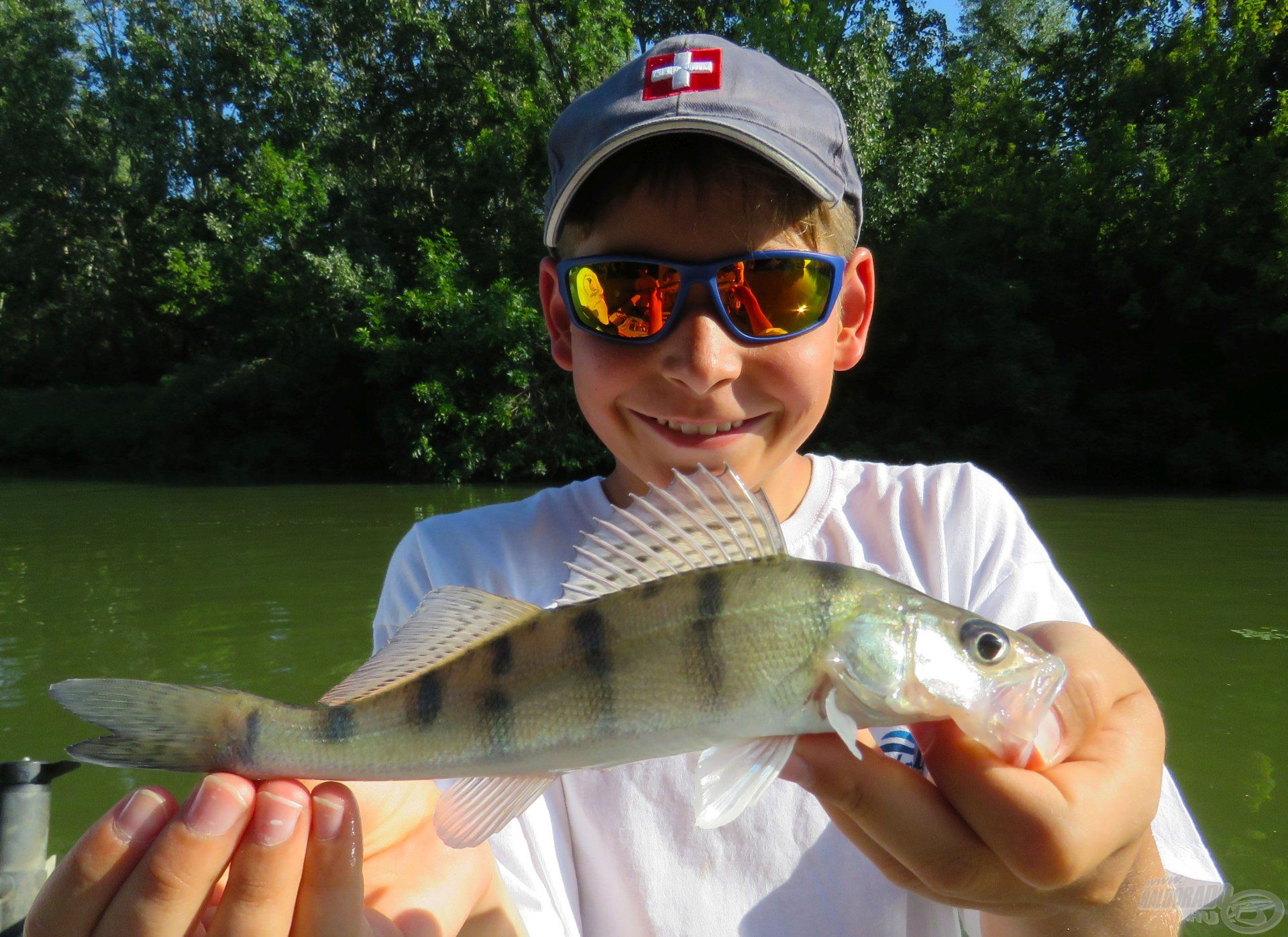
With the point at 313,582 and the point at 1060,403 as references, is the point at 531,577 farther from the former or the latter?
the point at 1060,403

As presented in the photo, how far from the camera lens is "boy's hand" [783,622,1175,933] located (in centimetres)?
132

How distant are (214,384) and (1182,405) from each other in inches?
917

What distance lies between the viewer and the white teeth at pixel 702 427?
2.19 metres

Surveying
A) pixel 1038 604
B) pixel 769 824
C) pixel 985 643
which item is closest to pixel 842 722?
pixel 985 643

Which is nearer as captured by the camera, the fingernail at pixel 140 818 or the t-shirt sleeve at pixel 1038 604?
the fingernail at pixel 140 818

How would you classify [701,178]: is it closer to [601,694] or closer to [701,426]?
[701,426]

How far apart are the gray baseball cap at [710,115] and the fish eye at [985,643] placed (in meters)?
1.18

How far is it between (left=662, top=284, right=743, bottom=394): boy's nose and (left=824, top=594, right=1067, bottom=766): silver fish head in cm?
87

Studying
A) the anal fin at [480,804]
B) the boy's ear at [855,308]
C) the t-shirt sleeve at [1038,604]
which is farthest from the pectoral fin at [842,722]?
the boy's ear at [855,308]

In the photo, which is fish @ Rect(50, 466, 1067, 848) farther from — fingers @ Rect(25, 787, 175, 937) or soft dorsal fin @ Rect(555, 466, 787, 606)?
fingers @ Rect(25, 787, 175, 937)

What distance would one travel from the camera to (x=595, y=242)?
87.9 inches

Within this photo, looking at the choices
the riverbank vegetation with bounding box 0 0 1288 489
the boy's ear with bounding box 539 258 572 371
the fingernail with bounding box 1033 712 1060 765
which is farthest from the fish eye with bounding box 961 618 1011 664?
the riverbank vegetation with bounding box 0 0 1288 489

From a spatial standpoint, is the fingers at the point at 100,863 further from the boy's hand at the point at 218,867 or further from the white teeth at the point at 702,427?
the white teeth at the point at 702,427

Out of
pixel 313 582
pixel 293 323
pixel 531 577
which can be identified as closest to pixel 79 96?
pixel 293 323
